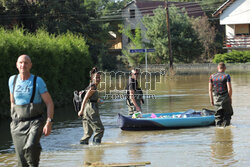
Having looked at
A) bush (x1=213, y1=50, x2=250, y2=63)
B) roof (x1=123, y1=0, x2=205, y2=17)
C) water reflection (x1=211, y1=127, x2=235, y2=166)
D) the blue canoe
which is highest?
roof (x1=123, y1=0, x2=205, y2=17)

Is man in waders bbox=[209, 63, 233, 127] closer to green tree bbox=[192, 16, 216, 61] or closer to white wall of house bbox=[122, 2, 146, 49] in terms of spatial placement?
green tree bbox=[192, 16, 216, 61]

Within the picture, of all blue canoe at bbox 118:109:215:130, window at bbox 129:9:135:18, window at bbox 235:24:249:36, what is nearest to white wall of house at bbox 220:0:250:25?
window at bbox 235:24:249:36

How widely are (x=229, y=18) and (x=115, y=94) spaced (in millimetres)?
37930

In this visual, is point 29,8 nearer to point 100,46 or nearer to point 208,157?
point 100,46

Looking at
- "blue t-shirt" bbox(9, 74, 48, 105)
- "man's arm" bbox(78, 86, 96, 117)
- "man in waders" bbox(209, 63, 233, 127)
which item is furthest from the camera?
"man in waders" bbox(209, 63, 233, 127)

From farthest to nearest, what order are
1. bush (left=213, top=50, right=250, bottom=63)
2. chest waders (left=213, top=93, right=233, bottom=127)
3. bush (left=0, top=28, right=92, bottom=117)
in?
bush (left=213, top=50, right=250, bottom=63), bush (left=0, top=28, right=92, bottom=117), chest waders (left=213, top=93, right=233, bottom=127)

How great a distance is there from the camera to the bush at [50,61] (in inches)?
738

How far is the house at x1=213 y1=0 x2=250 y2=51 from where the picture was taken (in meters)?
62.5

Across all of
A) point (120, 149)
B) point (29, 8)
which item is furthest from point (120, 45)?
point (120, 149)

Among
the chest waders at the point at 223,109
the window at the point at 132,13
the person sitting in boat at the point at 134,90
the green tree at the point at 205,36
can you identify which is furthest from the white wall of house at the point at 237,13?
the person sitting in boat at the point at 134,90

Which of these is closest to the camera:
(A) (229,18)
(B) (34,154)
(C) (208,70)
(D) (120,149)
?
(B) (34,154)

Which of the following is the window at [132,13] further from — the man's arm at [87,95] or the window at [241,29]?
the man's arm at [87,95]

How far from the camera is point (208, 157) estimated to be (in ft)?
Result: 34.4

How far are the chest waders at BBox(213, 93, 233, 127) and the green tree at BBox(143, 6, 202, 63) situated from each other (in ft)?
145
